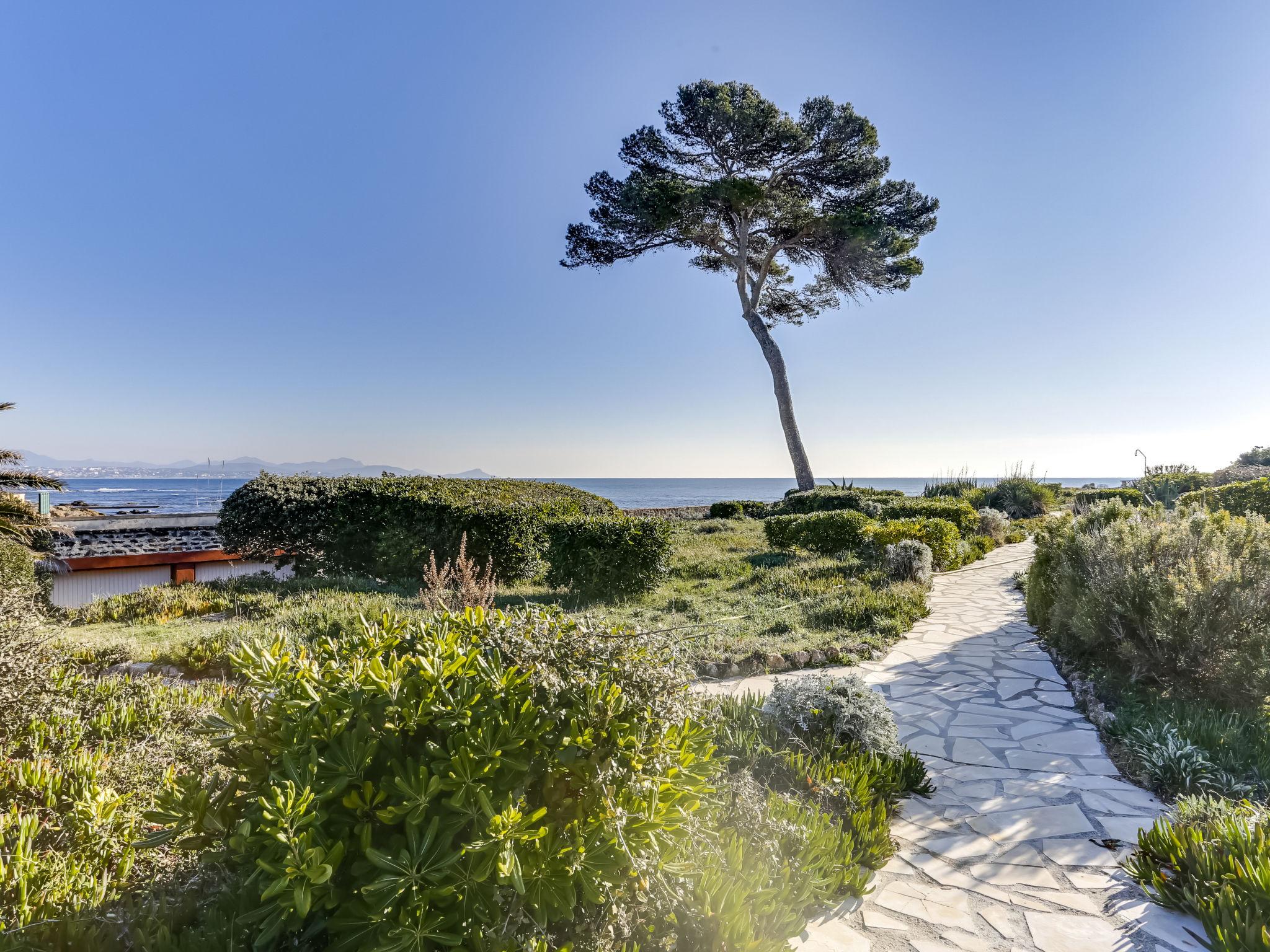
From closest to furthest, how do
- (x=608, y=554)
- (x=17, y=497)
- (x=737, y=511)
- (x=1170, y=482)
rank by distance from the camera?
(x=17, y=497) < (x=608, y=554) < (x=1170, y=482) < (x=737, y=511)

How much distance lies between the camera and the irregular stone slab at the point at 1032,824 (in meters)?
2.82

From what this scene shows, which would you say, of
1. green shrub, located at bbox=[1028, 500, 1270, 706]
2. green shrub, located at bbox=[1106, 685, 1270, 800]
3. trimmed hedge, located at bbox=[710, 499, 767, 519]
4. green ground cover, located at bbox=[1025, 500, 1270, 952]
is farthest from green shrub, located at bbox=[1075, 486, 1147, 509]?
trimmed hedge, located at bbox=[710, 499, 767, 519]

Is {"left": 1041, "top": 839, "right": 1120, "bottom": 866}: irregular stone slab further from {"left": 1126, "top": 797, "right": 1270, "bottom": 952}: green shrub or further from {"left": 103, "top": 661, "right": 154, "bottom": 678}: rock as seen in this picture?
{"left": 103, "top": 661, "right": 154, "bottom": 678}: rock

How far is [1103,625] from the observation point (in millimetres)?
4613

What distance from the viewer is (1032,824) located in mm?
2910

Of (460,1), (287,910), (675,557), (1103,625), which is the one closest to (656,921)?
(287,910)

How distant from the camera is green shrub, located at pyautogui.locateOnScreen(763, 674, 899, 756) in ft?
10.6

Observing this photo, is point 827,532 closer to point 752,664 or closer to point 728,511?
point 752,664

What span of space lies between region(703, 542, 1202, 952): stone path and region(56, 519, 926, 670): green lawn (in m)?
0.86

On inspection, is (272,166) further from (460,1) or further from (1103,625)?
(1103,625)

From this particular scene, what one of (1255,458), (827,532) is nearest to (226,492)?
(827,532)

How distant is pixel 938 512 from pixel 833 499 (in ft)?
8.96

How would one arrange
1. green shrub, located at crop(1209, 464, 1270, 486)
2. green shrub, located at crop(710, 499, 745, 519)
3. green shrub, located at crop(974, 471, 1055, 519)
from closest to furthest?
green shrub, located at crop(1209, 464, 1270, 486)
green shrub, located at crop(974, 471, 1055, 519)
green shrub, located at crop(710, 499, 745, 519)

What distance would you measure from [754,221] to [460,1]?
1253cm
